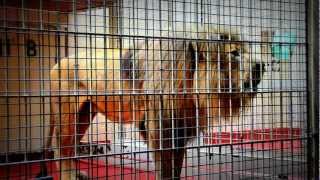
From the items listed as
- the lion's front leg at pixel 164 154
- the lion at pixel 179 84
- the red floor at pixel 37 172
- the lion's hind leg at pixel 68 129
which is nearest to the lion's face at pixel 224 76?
the lion at pixel 179 84

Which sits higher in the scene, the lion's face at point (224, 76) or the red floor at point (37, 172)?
the lion's face at point (224, 76)

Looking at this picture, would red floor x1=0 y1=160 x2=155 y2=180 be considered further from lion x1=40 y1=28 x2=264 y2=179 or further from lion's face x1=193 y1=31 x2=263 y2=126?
lion's face x1=193 y1=31 x2=263 y2=126

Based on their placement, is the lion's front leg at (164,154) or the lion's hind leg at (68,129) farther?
the lion's hind leg at (68,129)

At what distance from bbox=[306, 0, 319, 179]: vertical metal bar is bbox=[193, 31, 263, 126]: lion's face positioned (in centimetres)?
38

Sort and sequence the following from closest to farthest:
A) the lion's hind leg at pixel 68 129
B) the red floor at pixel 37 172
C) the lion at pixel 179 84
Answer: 1. the red floor at pixel 37 172
2. the lion at pixel 179 84
3. the lion's hind leg at pixel 68 129

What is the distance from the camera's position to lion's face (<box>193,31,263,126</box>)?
318 centimetres

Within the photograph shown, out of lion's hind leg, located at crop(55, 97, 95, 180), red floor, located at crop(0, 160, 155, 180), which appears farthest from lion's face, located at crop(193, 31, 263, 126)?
lion's hind leg, located at crop(55, 97, 95, 180)

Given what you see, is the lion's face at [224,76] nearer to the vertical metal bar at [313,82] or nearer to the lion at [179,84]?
the lion at [179,84]

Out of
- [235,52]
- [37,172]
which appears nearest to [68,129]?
[37,172]

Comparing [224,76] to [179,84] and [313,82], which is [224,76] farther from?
[313,82]

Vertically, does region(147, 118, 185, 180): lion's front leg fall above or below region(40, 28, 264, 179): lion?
below

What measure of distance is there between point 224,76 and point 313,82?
66 cm

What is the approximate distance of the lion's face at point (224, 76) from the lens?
3178 mm

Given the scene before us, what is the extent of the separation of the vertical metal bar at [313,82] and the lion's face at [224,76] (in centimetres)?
38
